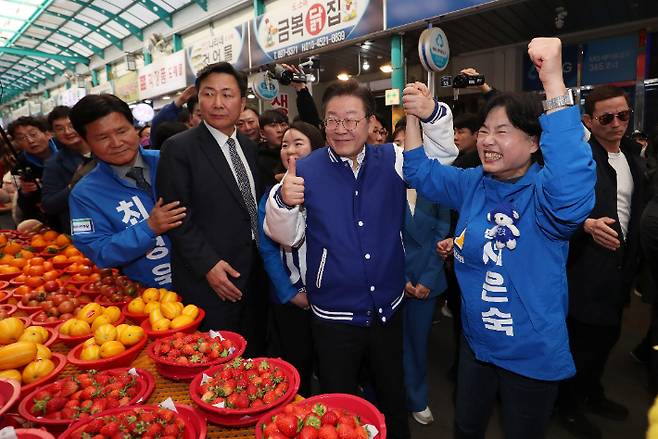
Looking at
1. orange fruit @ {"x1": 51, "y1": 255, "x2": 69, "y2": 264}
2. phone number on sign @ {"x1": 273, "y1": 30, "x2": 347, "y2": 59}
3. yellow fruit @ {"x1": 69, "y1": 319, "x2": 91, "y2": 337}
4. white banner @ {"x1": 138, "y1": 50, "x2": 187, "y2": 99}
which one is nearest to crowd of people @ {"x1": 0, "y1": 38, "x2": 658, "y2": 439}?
yellow fruit @ {"x1": 69, "y1": 319, "x2": 91, "y2": 337}

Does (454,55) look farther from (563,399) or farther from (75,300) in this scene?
(75,300)

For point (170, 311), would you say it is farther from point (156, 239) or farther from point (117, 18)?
point (117, 18)

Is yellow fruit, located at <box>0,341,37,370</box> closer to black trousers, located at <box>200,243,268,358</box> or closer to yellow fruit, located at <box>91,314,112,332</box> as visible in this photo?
yellow fruit, located at <box>91,314,112,332</box>

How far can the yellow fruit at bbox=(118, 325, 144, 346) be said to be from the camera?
158 centimetres

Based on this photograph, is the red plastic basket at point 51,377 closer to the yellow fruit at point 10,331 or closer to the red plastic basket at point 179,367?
the yellow fruit at point 10,331

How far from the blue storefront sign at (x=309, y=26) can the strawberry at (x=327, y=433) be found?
675 centimetres

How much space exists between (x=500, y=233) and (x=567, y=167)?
13.9 inches

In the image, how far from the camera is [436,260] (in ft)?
8.01

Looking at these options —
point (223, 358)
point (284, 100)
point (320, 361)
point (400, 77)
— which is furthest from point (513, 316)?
point (284, 100)

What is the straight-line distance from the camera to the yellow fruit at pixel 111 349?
1506 millimetres

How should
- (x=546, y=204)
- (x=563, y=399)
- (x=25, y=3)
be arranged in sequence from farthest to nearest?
(x=25, y=3), (x=563, y=399), (x=546, y=204)

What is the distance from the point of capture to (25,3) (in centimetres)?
1547

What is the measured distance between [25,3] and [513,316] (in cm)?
2052

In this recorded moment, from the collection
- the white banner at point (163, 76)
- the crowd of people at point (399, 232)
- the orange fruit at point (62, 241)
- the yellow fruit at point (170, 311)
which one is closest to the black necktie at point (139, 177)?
the crowd of people at point (399, 232)
